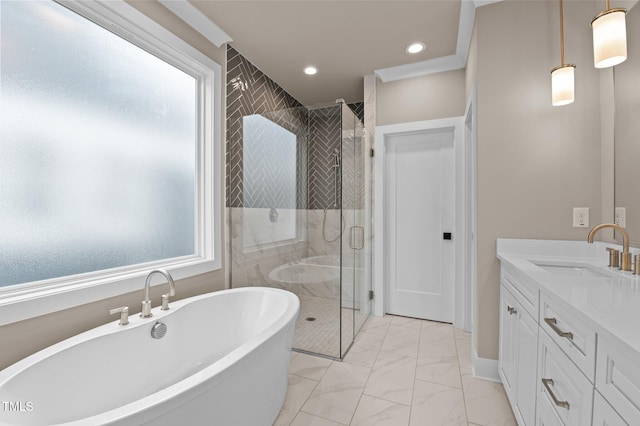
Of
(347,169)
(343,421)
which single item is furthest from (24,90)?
(343,421)

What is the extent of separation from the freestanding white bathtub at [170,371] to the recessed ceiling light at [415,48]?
240cm

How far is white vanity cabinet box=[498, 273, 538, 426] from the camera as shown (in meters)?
1.30

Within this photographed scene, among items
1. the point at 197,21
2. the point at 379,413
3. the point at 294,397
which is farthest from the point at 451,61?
the point at 294,397

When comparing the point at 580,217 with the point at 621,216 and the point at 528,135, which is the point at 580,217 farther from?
the point at 528,135

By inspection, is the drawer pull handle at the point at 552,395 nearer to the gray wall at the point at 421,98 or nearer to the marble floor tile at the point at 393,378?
the marble floor tile at the point at 393,378

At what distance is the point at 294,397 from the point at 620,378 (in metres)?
1.62

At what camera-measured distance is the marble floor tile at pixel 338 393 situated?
1667 millimetres

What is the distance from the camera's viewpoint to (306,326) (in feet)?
9.03

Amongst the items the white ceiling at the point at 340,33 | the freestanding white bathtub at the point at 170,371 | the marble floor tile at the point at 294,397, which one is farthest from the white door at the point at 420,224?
the freestanding white bathtub at the point at 170,371

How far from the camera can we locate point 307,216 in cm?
295

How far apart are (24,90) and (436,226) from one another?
3246 mm

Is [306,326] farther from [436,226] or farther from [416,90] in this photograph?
[416,90]

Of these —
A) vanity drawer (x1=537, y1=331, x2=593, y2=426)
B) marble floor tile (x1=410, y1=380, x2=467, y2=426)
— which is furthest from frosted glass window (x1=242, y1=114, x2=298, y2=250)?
vanity drawer (x1=537, y1=331, x2=593, y2=426)

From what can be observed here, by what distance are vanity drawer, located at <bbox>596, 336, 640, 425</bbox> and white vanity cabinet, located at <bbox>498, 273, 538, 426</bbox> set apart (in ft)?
1.83
